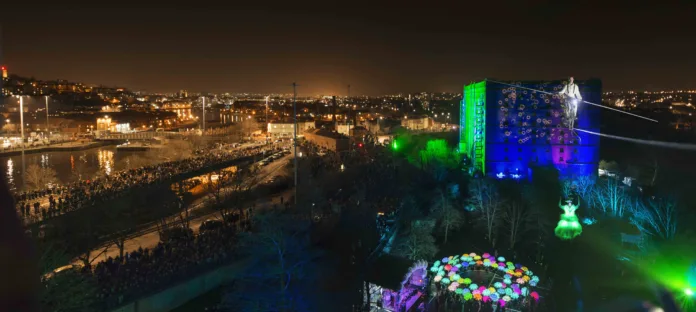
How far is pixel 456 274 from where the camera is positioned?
36.0 feet

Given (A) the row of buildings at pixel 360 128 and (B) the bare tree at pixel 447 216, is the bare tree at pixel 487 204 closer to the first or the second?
(B) the bare tree at pixel 447 216

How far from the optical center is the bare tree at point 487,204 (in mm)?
14117

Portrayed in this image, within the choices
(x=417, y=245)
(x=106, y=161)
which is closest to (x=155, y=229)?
(x=417, y=245)

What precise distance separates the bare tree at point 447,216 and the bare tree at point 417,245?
1.79 meters

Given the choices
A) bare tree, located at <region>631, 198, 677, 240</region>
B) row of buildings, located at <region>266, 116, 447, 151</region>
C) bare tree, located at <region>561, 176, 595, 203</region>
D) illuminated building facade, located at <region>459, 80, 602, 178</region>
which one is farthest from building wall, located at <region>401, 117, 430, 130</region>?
bare tree, located at <region>631, 198, 677, 240</region>

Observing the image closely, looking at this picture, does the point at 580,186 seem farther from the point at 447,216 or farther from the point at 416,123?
the point at 416,123

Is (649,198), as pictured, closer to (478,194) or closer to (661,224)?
(661,224)

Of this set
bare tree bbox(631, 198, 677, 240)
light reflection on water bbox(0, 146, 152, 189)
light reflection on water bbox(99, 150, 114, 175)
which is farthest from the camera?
light reflection on water bbox(99, 150, 114, 175)

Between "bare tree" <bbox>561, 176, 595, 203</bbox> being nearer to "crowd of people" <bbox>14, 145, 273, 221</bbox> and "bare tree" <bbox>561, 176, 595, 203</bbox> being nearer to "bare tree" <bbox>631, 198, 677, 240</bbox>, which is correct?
"bare tree" <bbox>631, 198, 677, 240</bbox>

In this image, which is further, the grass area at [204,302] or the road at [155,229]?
the road at [155,229]

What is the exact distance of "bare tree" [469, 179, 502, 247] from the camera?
14.1 m

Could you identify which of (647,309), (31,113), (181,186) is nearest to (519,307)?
(647,309)

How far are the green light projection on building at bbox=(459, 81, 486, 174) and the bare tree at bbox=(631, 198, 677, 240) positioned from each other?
7.64m

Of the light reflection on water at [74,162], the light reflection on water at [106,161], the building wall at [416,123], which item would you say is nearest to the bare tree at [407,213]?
the light reflection on water at [74,162]
